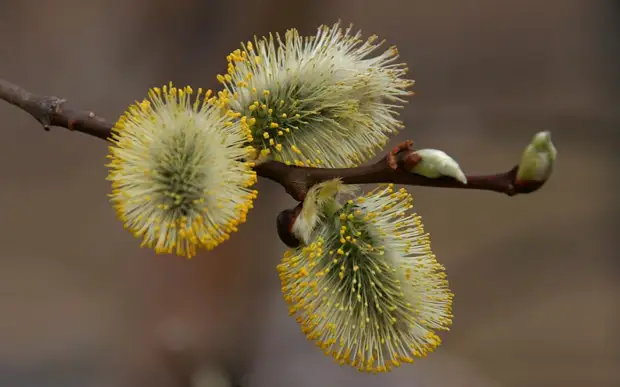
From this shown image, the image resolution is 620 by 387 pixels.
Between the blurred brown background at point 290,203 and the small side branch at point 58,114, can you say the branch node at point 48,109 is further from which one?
the blurred brown background at point 290,203

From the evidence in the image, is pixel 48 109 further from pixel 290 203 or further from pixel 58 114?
pixel 290 203

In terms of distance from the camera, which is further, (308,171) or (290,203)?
(290,203)

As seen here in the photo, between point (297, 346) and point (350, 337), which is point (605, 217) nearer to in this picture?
point (297, 346)

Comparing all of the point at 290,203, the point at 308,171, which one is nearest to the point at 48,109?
the point at 308,171

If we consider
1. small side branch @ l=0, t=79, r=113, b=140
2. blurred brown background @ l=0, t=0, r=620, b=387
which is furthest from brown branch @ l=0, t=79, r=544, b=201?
blurred brown background @ l=0, t=0, r=620, b=387

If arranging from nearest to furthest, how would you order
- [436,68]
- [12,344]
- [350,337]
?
[350,337]
[12,344]
[436,68]

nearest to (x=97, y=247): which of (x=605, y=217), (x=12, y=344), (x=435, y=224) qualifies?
(x=12, y=344)
